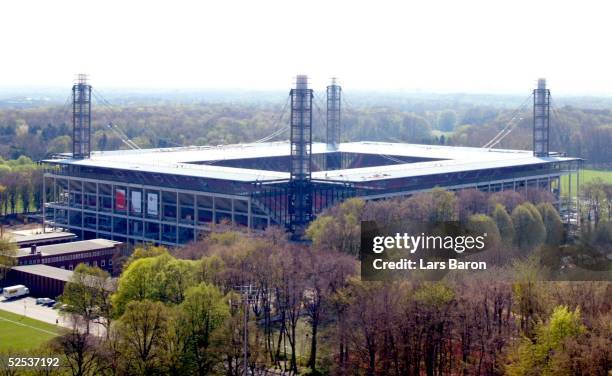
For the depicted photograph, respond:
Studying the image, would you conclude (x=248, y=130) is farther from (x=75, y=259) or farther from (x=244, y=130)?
(x=75, y=259)

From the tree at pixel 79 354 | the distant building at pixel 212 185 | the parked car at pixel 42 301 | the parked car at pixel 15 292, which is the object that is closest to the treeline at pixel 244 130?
the distant building at pixel 212 185

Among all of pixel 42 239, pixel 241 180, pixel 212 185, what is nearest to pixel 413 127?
pixel 212 185

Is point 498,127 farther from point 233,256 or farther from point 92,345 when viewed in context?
point 92,345

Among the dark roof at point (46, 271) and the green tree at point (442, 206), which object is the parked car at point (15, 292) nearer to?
the dark roof at point (46, 271)

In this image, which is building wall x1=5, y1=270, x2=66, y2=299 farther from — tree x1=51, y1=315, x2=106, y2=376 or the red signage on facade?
tree x1=51, y1=315, x2=106, y2=376

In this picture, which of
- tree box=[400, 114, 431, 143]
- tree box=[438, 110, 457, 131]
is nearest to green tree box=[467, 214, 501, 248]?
tree box=[400, 114, 431, 143]

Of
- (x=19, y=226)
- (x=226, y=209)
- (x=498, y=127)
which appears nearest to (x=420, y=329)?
(x=226, y=209)
